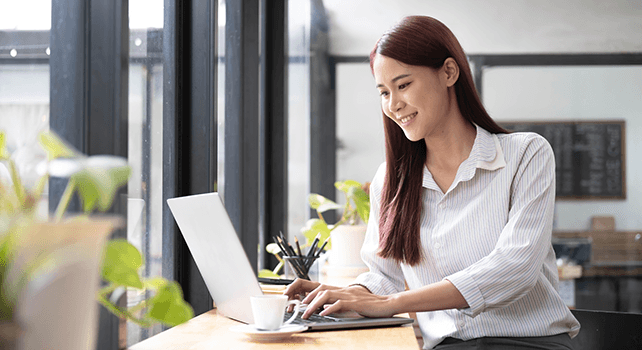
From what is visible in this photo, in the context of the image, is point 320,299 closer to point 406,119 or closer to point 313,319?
point 313,319

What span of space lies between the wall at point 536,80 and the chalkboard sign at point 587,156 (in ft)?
0.14

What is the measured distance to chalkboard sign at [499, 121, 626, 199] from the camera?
3.13 metres

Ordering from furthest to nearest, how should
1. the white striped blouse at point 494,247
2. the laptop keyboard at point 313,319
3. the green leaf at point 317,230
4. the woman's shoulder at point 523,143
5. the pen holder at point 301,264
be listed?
1. the green leaf at point 317,230
2. the pen holder at point 301,264
3. the woman's shoulder at point 523,143
4. the white striped blouse at point 494,247
5. the laptop keyboard at point 313,319

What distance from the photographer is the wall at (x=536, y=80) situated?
314 cm

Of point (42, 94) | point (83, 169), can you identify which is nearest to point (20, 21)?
point (42, 94)

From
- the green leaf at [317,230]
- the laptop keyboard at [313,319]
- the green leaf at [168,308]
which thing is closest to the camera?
the green leaf at [168,308]

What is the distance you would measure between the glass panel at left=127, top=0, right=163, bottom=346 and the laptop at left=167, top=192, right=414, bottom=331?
0.14 m

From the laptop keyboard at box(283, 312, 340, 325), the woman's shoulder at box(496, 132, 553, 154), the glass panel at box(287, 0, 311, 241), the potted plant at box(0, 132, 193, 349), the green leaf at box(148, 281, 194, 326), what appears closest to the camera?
the potted plant at box(0, 132, 193, 349)

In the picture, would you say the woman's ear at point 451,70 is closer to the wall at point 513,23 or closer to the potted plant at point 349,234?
the potted plant at point 349,234

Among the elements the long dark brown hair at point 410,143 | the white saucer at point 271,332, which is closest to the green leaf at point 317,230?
the long dark brown hair at point 410,143

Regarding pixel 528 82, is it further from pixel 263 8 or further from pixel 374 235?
pixel 374 235

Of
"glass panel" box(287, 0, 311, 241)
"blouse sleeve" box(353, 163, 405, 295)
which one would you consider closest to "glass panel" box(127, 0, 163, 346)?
"blouse sleeve" box(353, 163, 405, 295)

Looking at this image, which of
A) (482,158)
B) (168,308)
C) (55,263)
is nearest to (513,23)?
(482,158)

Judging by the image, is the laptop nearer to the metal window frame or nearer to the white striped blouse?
the metal window frame
